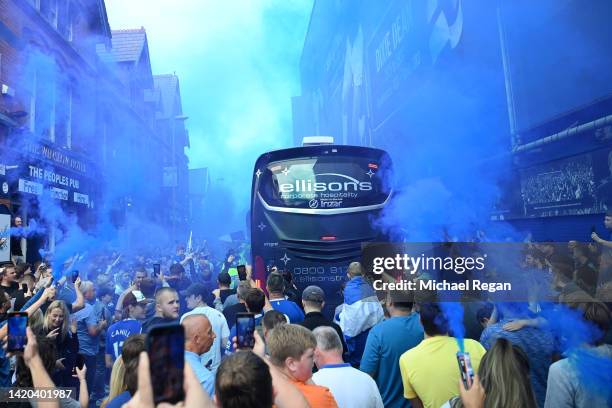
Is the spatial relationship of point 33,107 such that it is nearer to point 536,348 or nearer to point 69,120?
point 69,120

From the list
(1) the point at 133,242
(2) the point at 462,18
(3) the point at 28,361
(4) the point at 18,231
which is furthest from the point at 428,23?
(1) the point at 133,242

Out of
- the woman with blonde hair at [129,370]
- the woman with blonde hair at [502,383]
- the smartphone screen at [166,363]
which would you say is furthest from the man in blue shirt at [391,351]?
the smartphone screen at [166,363]

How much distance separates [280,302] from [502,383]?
3625 millimetres

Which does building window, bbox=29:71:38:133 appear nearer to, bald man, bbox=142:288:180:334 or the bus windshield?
the bus windshield

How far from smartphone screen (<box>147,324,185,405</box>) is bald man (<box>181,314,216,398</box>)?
185 centimetres

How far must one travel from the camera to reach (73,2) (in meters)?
20.1

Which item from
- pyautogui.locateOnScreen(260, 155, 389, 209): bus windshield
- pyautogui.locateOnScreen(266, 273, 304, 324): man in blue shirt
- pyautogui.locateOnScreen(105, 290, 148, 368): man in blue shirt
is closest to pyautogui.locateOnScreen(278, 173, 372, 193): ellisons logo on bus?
pyautogui.locateOnScreen(260, 155, 389, 209): bus windshield

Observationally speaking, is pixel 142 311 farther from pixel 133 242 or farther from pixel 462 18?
pixel 133 242

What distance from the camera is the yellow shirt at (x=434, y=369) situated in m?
3.34

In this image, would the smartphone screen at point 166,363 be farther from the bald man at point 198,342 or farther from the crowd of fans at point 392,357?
the bald man at point 198,342

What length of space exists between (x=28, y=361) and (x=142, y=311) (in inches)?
145

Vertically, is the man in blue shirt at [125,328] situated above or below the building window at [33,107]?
below

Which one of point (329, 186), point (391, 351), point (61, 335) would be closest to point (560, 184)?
Result: point (329, 186)

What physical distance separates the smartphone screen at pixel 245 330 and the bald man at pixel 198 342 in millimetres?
749
